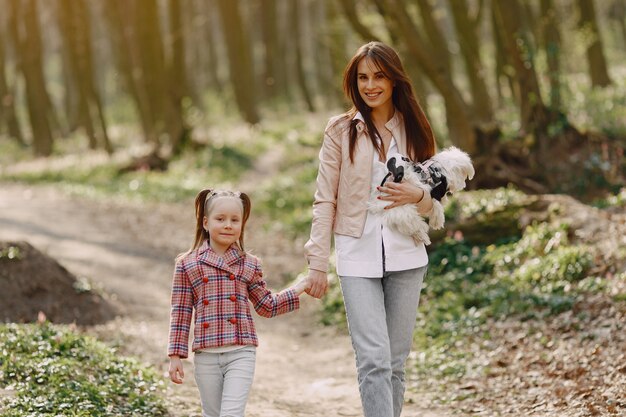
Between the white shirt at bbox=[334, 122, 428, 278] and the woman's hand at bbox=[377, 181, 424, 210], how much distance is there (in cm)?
8

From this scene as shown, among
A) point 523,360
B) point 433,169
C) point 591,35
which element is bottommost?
point 523,360

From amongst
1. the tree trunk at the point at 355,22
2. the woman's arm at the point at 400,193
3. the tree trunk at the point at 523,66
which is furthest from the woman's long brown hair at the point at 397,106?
the tree trunk at the point at 355,22

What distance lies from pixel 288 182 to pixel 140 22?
8.47 m

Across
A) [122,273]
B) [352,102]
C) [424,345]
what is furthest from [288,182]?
[352,102]

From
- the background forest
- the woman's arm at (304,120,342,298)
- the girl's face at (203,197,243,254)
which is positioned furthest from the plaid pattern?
the background forest

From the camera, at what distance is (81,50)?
29.7 metres

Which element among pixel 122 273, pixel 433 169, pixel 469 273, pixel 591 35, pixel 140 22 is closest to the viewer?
pixel 433 169

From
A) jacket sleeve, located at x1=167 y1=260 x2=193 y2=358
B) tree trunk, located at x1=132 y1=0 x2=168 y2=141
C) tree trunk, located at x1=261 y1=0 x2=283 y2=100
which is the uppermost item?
tree trunk, located at x1=261 y1=0 x2=283 y2=100

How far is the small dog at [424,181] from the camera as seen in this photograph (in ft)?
15.5

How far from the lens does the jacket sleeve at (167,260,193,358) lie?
15.3 feet

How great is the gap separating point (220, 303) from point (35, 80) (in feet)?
87.3

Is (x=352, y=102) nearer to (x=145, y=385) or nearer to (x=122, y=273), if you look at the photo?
(x=145, y=385)

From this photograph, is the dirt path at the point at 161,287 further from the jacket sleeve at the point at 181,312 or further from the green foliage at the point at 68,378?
the jacket sleeve at the point at 181,312

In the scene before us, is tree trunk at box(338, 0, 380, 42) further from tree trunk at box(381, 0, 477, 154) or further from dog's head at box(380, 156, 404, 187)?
dog's head at box(380, 156, 404, 187)
